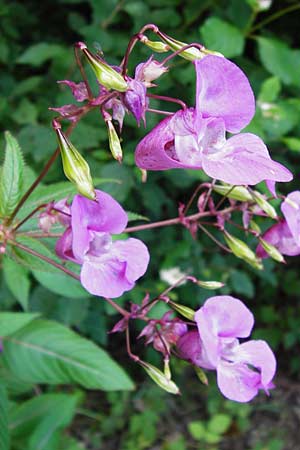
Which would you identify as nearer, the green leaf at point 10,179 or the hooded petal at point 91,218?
the hooded petal at point 91,218

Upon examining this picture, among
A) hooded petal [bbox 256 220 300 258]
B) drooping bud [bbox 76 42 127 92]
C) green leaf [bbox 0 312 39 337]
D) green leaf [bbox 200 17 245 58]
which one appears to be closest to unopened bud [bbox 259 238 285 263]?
hooded petal [bbox 256 220 300 258]

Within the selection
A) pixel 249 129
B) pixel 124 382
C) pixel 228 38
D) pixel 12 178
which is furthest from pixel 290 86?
pixel 12 178

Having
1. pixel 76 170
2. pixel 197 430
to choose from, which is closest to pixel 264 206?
pixel 76 170

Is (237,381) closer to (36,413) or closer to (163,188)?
(36,413)

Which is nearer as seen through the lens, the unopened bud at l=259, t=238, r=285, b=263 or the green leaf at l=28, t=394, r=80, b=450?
the unopened bud at l=259, t=238, r=285, b=263

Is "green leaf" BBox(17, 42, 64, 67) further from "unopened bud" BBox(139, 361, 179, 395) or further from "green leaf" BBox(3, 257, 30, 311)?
"unopened bud" BBox(139, 361, 179, 395)

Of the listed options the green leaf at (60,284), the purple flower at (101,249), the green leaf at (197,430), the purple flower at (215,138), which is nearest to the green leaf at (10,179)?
the purple flower at (101,249)

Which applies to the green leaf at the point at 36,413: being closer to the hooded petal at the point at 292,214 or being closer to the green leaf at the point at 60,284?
the green leaf at the point at 60,284
